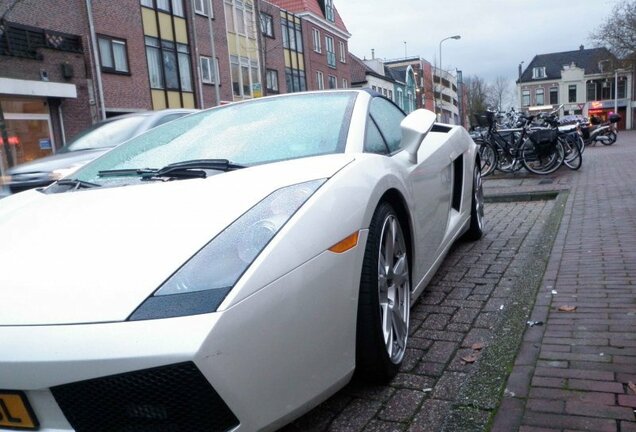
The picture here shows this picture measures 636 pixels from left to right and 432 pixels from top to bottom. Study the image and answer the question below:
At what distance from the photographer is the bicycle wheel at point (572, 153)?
35.3 feet

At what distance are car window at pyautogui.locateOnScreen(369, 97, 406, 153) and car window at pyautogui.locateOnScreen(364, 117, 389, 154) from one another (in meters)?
0.07

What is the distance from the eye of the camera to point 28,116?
55.2 feet

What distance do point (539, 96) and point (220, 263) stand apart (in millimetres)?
82719

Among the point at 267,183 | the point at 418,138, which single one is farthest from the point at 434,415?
the point at 418,138

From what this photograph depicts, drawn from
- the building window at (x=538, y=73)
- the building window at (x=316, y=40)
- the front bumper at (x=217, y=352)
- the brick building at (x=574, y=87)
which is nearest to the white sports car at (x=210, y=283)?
the front bumper at (x=217, y=352)

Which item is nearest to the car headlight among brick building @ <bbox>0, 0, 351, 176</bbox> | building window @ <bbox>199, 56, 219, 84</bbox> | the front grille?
the front grille

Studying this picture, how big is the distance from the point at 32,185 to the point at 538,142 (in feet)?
28.7

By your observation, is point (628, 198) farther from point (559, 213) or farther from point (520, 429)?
point (520, 429)

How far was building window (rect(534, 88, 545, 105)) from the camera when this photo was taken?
75.6m

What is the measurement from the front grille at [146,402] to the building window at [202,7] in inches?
1028

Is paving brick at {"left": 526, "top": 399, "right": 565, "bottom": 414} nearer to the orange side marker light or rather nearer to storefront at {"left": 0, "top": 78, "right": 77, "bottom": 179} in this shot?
the orange side marker light

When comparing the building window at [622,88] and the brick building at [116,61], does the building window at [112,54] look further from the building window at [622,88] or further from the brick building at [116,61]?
the building window at [622,88]

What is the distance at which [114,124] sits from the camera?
7.78m

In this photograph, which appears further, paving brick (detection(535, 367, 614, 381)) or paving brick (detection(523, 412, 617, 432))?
paving brick (detection(535, 367, 614, 381))
